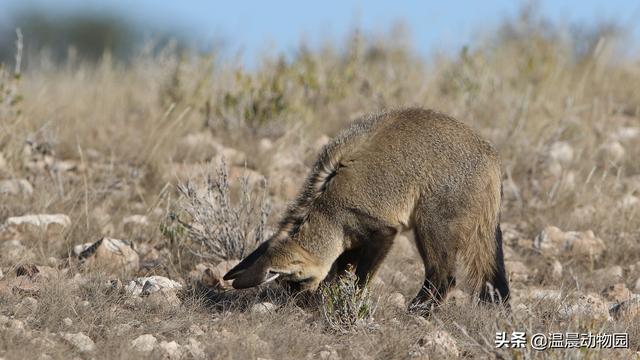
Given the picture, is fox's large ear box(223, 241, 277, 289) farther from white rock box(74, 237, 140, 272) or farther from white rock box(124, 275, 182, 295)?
white rock box(74, 237, 140, 272)

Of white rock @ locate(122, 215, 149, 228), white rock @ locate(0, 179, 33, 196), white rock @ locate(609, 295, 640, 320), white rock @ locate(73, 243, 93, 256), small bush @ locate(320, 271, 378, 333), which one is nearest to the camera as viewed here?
small bush @ locate(320, 271, 378, 333)

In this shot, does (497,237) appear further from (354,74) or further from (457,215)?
(354,74)

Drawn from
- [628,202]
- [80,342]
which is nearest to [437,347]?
[80,342]

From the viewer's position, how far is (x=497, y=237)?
6363mm

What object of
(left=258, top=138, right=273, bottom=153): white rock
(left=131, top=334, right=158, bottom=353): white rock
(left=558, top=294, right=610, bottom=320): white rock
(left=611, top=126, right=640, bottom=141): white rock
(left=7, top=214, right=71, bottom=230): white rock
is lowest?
(left=7, top=214, right=71, bottom=230): white rock

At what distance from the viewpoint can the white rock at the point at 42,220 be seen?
7.28 metres

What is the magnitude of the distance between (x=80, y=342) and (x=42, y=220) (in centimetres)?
253

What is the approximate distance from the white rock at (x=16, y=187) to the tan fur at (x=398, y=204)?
2860 mm

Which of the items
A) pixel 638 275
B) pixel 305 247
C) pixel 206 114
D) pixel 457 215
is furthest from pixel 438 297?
pixel 206 114

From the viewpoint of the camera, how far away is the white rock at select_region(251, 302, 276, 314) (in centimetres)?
573

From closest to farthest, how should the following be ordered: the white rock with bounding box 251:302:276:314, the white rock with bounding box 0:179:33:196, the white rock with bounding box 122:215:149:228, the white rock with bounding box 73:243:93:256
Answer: the white rock with bounding box 251:302:276:314 < the white rock with bounding box 73:243:93:256 < the white rock with bounding box 122:215:149:228 < the white rock with bounding box 0:179:33:196

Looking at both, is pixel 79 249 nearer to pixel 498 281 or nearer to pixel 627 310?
pixel 498 281

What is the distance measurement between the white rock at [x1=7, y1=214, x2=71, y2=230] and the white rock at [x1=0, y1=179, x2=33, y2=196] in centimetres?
60

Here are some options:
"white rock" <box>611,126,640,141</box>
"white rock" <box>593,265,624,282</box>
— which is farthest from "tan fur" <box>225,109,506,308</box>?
"white rock" <box>611,126,640,141</box>
